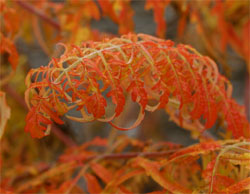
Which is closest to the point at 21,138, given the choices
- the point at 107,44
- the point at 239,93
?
the point at 107,44

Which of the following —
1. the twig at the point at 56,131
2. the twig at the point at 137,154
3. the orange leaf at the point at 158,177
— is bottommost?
the orange leaf at the point at 158,177

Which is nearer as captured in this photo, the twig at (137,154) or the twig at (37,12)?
the twig at (137,154)

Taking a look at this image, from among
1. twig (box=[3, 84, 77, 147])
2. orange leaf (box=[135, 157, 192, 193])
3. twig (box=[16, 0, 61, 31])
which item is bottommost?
orange leaf (box=[135, 157, 192, 193])

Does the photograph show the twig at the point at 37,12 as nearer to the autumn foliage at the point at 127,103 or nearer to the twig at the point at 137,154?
the autumn foliage at the point at 127,103

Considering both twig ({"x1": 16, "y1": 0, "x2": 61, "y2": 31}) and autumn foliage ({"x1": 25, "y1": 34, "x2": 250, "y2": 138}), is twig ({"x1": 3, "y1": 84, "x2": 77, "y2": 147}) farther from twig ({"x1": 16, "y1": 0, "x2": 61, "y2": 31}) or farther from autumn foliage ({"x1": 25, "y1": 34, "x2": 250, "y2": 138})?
autumn foliage ({"x1": 25, "y1": 34, "x2": 250, "y2": 138})

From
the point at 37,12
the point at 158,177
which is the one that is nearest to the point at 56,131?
the point at 37,12

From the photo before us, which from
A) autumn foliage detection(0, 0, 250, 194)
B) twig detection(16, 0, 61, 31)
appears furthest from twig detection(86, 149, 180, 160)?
twig detection(16, 0, 61, 31)

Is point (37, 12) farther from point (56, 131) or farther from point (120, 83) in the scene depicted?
point (120, 83)

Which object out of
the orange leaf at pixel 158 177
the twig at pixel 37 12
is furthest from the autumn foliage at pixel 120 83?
the twig at pixel 37 12

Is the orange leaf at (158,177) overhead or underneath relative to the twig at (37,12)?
underneath

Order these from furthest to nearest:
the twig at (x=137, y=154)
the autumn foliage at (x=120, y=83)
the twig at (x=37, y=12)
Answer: the twig at (x=37, y=12), the twig at (x=137, y=154), the autumn foliage at (x=120, y=83)
